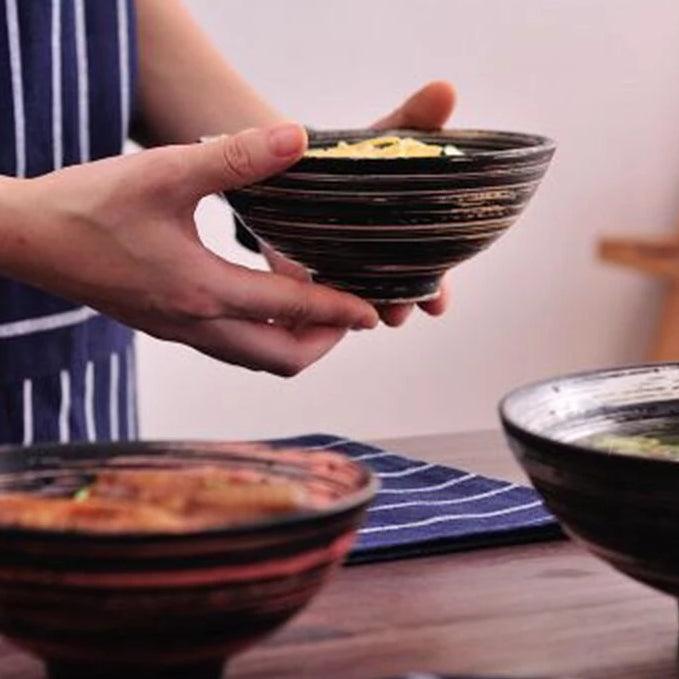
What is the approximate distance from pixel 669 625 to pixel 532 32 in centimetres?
235

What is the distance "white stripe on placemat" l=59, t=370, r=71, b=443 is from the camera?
1673 millimetres

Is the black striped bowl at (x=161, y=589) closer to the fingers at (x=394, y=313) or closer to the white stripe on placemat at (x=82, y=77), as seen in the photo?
the fingers at (x=394, y=313)

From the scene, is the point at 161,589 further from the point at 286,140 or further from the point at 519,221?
the point at 519,221

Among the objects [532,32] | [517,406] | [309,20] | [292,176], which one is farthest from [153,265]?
[532,32]

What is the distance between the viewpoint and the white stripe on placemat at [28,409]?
1.65m

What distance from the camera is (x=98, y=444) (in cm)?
88

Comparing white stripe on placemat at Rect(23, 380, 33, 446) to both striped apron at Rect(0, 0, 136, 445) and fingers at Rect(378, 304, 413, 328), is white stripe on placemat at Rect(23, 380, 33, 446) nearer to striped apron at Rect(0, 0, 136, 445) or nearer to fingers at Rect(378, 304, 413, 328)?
striped apron at Rect(0, 0, 136, 445)

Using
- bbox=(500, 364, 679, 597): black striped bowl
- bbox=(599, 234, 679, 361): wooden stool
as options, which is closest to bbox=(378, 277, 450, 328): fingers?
bbox=(500, 364, 679, 597): black striped bowl

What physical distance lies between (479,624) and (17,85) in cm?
87

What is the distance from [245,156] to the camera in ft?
3.91

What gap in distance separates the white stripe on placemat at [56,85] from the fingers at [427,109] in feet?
1.05

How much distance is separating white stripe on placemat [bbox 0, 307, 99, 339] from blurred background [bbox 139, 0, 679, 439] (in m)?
1.23

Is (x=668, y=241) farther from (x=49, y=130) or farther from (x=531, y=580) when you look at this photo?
(x=531, y=580)

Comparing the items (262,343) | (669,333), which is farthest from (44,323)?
(669,333)
